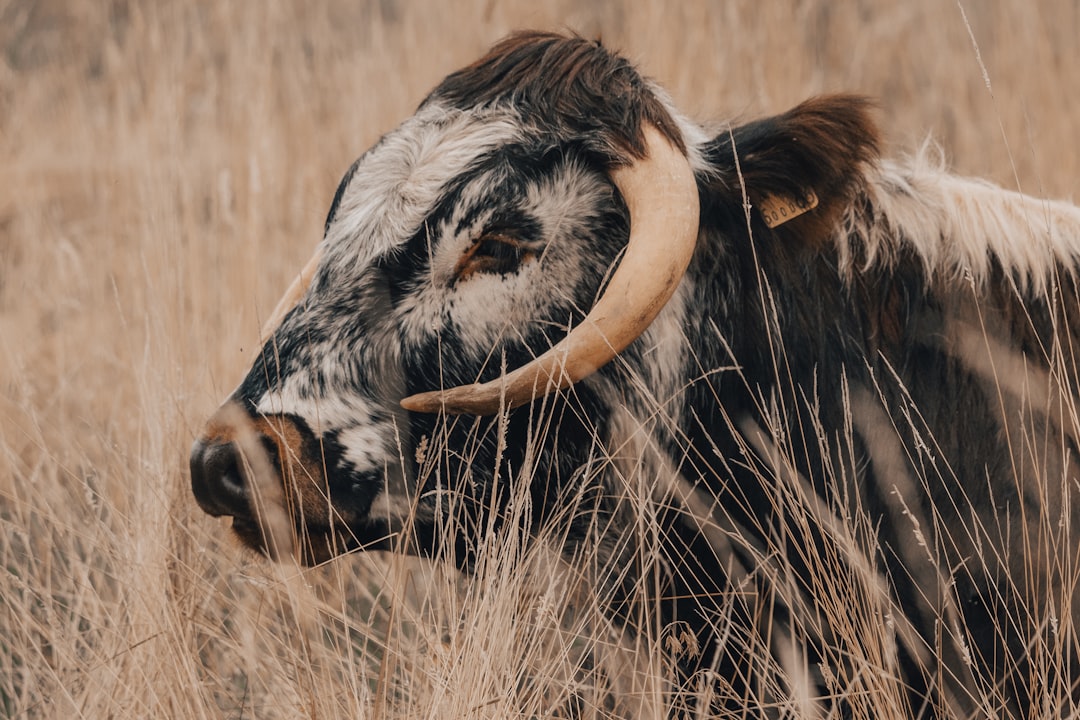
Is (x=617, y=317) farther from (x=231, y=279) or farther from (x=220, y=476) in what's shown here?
(x=231, y=279)

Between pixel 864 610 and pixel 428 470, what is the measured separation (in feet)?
2.86

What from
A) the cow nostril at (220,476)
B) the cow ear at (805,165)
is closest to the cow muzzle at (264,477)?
the cow nostril at (220,476)

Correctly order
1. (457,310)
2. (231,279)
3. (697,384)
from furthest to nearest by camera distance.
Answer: (231,279), (697,384), (457,310)

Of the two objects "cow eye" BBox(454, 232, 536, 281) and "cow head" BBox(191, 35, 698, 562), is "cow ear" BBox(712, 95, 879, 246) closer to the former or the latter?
"cow head" BBox(191, 35, 698, 562)

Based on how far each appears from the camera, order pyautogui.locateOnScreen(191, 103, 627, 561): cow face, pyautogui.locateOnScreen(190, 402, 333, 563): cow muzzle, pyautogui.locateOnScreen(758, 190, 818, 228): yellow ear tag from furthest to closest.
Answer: pyautogui.locateOnScreen(758, 190, 818, 228): yellow ear tag, pyautogui.locateOnScreen(191, 103, 627, 561): cow face, pyautogui.locateOnScreen(190, 402, 333, 563): cow muzzle

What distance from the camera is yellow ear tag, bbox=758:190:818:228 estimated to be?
99.0 inches

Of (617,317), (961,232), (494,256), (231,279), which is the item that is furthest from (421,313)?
(231,279)

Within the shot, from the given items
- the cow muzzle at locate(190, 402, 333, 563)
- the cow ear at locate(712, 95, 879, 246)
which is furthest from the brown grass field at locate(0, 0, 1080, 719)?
the cow ear at locate(712, 95, 879, 246)

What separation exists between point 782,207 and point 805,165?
10cm

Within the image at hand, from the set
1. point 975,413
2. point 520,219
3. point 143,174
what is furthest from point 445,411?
point 143,174

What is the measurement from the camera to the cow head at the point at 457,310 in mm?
2312

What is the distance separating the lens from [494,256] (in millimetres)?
2459

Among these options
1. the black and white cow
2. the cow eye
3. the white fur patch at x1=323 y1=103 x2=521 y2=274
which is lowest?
the black and white cow

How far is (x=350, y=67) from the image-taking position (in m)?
6.72
